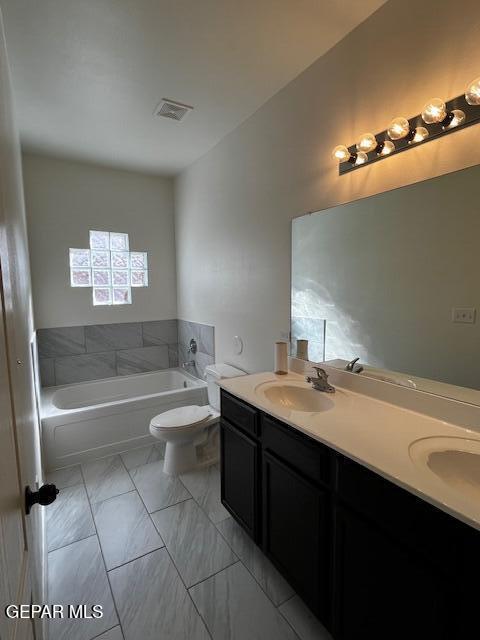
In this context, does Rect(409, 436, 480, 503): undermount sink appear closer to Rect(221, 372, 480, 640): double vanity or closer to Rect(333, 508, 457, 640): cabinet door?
Rect(221, 372, 480, 640): double vanity

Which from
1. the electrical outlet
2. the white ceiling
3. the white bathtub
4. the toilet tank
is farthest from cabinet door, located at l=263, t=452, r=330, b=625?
the white ceiling

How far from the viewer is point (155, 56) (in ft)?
5.97

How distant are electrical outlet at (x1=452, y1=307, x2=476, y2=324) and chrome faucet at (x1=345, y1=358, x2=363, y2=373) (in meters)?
0.53

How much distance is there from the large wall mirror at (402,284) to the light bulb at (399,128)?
0.23 m

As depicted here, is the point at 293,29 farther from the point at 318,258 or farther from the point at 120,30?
the point at 318,258

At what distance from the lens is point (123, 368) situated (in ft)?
12.3

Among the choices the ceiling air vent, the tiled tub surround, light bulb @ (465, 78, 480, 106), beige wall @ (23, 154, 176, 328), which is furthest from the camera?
the tiled tub surround

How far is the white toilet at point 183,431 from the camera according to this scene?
2.39m

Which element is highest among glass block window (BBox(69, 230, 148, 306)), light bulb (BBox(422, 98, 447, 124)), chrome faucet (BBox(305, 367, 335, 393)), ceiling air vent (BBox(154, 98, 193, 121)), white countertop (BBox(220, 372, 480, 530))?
ceiling air vent (BBox(154, 98, 193, 121))

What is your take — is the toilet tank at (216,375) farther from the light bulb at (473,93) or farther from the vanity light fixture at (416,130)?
the light bulb at (473,93)

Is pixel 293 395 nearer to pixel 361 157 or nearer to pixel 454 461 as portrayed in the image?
pixel 454 461

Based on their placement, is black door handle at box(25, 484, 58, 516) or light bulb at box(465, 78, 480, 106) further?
light bulb at box(465, 78, 480, 106)

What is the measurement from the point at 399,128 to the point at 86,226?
10.2 ft

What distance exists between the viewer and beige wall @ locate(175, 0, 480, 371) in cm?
130
